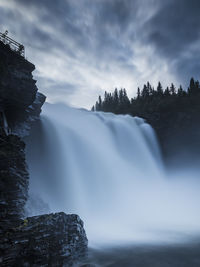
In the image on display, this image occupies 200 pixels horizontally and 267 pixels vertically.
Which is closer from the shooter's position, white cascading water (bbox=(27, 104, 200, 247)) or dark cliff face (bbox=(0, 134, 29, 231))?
dark cliff face (bbox=(0, 134, 29, 231))

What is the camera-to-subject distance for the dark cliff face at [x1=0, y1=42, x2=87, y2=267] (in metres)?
7.86

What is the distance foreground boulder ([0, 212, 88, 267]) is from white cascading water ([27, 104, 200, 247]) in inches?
186

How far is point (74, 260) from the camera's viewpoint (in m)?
8.98

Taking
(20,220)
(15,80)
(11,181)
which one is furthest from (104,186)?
(15,80)

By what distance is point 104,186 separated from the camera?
936 inches

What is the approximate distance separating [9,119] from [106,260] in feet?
49.5

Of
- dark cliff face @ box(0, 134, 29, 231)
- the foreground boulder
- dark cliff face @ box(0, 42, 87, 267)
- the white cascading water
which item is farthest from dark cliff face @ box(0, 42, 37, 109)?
the foreground boulder

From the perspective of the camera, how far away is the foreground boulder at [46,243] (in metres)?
7.69

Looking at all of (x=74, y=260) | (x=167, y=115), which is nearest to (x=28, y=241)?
(x=74, y=260)

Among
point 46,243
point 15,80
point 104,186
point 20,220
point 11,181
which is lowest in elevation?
point 46,243

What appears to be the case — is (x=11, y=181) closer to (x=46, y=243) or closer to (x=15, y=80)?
(x=46, y=243)

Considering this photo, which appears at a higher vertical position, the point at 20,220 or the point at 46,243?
the point at 20,220

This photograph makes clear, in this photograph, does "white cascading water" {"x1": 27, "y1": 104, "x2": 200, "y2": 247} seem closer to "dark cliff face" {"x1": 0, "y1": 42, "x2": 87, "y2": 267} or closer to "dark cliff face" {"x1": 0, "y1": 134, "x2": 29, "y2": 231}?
"dark cliff face" {"x1": 0, "y1": 42, "x2": 87, "y2": 267}

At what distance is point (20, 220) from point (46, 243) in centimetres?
222
